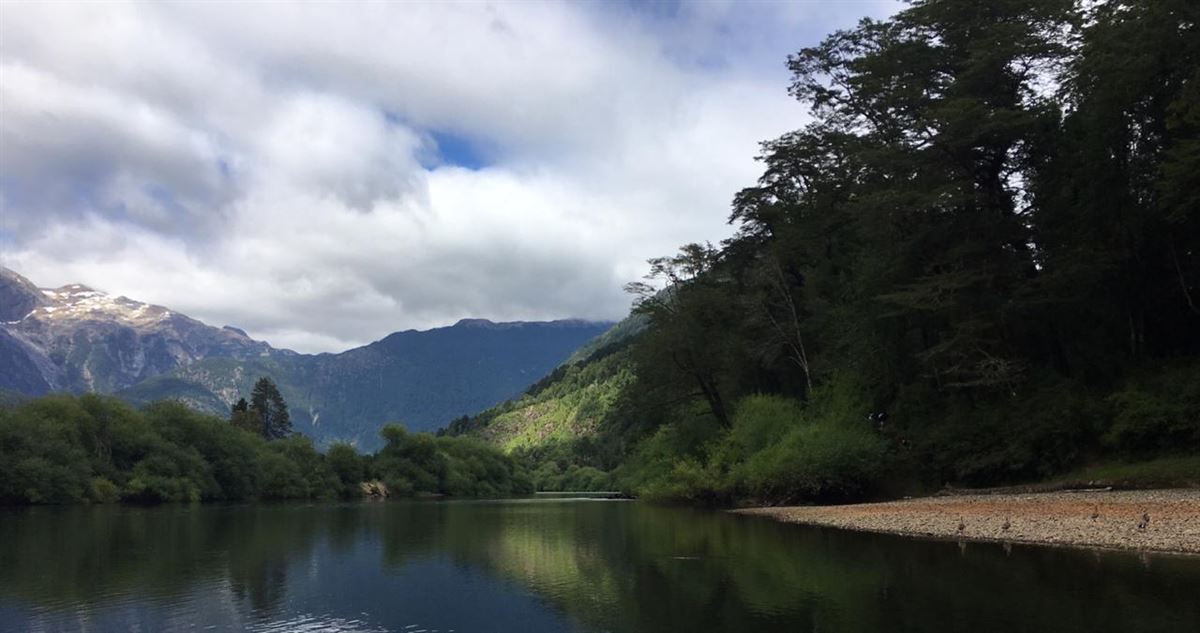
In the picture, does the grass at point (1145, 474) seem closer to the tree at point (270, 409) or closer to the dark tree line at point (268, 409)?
the dark tree line at point (268, 409)

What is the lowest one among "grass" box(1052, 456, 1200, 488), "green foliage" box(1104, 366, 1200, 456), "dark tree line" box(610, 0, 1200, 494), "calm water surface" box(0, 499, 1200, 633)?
"calm water surface" box(0, 499, 1200, 633)

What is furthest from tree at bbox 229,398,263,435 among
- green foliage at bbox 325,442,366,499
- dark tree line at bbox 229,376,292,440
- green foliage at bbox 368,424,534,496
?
green foliage at bbox 368,424,534,496

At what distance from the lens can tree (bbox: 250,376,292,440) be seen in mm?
160300

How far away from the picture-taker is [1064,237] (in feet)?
133

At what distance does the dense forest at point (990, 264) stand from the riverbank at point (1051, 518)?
4226 mm

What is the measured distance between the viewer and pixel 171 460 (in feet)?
295

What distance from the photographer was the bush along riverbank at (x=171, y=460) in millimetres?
74875

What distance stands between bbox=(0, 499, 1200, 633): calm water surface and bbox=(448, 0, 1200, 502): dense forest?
1260 centimetres

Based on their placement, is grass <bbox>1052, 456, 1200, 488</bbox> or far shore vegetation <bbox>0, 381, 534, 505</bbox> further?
far shore vegetation <bbox>0, 381, 534, 505</bbox>

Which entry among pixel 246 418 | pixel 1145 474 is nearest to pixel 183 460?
pixel 246 418

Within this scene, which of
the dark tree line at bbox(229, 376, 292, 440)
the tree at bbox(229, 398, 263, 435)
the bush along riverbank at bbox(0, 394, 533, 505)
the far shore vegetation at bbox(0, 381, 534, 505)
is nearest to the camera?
the bush along riverbank at bbox(0, 394, 533, 505)

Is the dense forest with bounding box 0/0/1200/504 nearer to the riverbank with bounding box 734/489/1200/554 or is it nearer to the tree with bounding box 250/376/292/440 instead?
the riverbank with bounding box 734/489/1200/554

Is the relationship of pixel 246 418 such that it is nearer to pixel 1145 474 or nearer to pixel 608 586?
pixel 608 586

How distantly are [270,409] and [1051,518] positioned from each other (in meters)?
161
